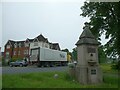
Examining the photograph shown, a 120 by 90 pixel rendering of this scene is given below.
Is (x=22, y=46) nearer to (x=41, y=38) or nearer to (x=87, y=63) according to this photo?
(x=41, y=38)

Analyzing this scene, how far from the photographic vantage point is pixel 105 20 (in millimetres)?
28703

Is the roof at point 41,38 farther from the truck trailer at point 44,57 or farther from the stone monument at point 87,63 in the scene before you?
the stone monument at point 87,63

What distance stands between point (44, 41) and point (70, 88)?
6474 cm

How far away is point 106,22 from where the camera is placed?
2856cm

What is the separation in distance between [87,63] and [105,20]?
13375mm

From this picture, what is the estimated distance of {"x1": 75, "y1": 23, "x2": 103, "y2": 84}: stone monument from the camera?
54.3 feet

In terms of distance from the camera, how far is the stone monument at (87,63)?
16562mm

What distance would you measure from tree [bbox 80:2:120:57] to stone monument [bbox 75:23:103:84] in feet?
27.6

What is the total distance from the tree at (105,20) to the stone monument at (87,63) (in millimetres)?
8403

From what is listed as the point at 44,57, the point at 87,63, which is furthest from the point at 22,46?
the point at 87,63

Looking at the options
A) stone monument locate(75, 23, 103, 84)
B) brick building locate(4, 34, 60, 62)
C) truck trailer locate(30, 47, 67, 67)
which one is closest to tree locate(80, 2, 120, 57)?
stone monument locate(75, 23, 103, 84)

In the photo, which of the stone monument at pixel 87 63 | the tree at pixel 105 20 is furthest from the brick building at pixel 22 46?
the stone monument at pixel 87 63

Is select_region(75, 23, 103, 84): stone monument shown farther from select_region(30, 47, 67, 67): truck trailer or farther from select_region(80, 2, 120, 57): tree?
select_region(30, 47, 67, 67): truck trailer

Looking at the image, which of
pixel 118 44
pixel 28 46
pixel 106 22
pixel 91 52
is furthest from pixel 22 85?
pixel 28 46
